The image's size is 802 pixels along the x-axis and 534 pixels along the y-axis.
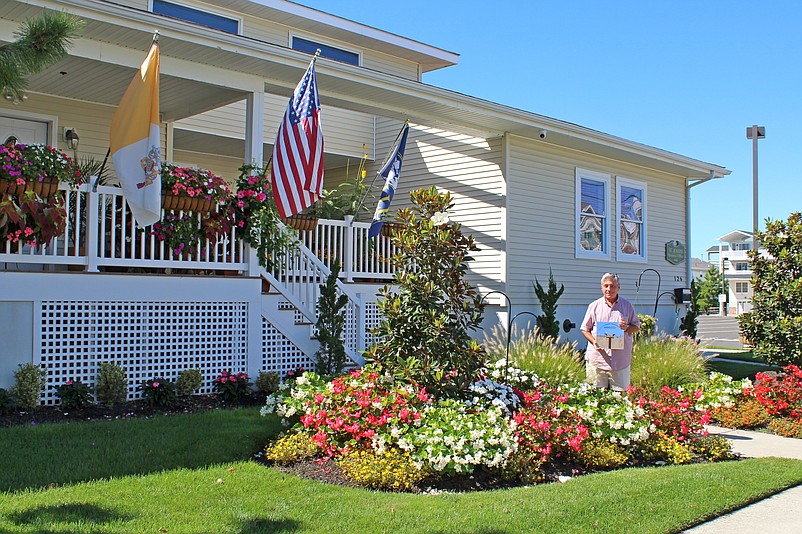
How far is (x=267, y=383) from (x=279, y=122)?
242 inches

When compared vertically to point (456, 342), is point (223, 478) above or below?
below

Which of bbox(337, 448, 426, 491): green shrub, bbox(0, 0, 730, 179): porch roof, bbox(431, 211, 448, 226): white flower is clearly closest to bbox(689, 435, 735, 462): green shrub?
bbox(337, 448, 426, 491): green shrub

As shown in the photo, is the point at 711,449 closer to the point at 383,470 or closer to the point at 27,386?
the point at 383,470

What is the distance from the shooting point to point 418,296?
6.78 meters

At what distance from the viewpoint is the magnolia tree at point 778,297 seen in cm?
1059

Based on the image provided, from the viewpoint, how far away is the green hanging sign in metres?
16.7

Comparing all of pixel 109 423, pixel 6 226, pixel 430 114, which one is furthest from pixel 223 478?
pixel 430 114

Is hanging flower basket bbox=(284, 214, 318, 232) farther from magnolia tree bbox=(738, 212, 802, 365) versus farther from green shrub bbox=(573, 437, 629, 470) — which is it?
magnolia tree bbox=(738, 212, 802, 365)

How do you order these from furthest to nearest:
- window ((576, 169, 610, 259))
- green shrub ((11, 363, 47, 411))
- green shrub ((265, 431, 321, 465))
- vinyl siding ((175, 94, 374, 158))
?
window ((576, 169, 610, 259)), vinyl siding ((175, 94, 374, 158)), green shrub ((11, 363, 47, 411)), green shrub ((265, 431, 321, 465))

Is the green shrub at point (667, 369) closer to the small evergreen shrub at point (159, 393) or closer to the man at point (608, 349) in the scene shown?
the man at point (608, 349)

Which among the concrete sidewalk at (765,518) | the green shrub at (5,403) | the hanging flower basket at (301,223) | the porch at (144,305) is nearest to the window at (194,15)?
the hanging flower basket at (301,223)

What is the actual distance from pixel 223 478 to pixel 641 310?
12.2 metres

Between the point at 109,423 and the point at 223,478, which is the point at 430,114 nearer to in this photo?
the point at 109,423

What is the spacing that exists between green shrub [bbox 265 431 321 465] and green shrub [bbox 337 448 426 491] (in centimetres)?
31
